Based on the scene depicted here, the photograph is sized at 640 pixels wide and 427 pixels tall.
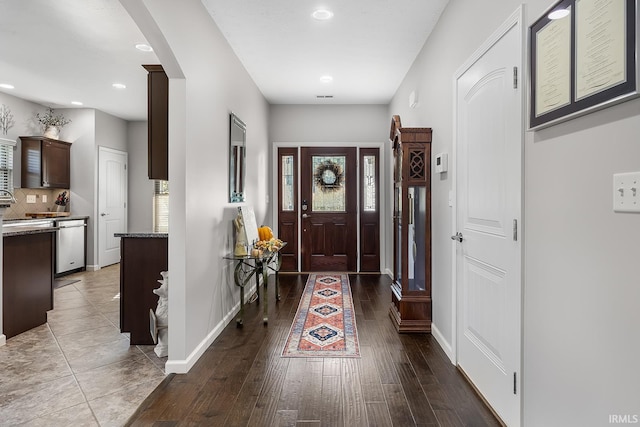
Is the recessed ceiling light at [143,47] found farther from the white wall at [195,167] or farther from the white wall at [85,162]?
the white wall at [85,162]

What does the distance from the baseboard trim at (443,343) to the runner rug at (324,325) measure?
2.17 feet

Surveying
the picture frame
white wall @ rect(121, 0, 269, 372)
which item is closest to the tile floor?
white wall @ rect(121, 0, 269, 372)

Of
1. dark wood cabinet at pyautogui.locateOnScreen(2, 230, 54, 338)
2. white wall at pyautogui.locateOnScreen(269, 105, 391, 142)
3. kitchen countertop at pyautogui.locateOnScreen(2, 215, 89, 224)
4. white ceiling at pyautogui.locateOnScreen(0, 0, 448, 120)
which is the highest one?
white ceiling at pyautogui.locateOnScreen(0, 0, 448, 120)

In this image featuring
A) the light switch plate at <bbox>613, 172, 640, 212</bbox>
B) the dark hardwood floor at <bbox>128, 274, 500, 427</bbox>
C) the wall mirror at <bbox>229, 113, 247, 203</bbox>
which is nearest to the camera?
the light switch plate at <bbox>613, 172, 640, 212</bbox>

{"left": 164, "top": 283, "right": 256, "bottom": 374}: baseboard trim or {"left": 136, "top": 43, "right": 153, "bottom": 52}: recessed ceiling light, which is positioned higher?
{"left": 136, "top": 43, "right": 153, "bottom": 52}: recessed ceiling light

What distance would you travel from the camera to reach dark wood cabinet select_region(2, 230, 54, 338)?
3.12 m

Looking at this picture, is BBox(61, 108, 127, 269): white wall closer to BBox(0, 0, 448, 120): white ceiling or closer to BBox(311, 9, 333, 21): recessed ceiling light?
BBox(0, 0, 448, 120): white ceiling

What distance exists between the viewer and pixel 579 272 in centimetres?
129

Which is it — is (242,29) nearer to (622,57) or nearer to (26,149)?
(622,57)

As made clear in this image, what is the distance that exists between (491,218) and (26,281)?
12.9ft

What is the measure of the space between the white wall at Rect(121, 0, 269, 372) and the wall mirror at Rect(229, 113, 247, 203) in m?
0.12

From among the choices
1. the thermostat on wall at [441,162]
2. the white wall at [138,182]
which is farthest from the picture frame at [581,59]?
the white wall at [138,182]

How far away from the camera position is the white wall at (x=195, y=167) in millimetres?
2344

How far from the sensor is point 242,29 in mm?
3271
